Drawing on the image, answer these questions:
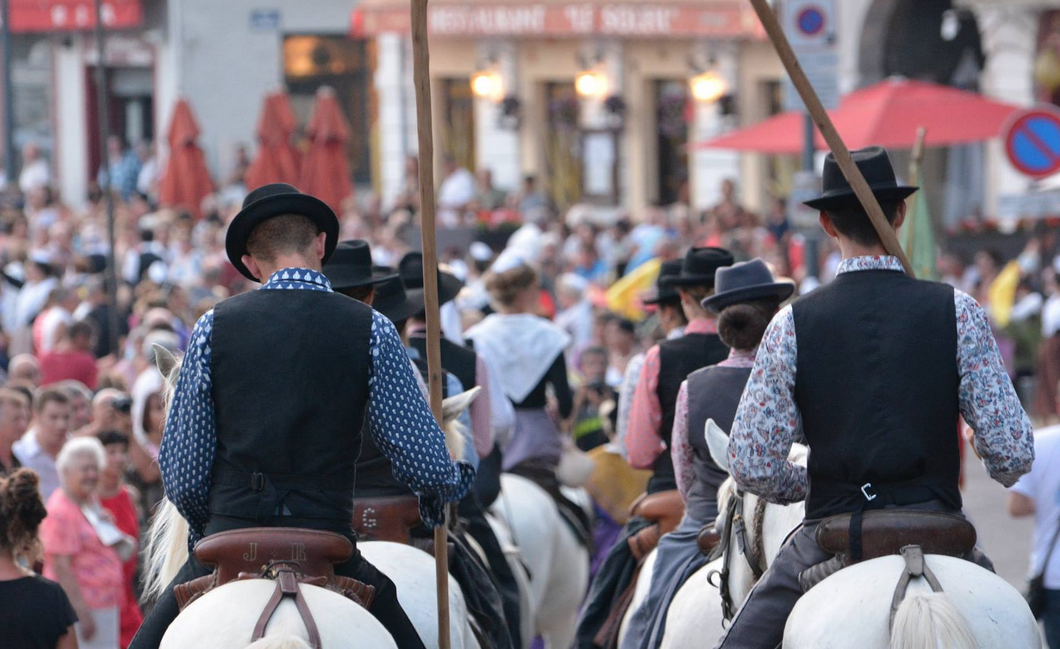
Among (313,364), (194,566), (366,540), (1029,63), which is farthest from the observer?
(1029,63)

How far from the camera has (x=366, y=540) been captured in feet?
21.4

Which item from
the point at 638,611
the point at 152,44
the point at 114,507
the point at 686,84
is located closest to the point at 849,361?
the point at 638,611

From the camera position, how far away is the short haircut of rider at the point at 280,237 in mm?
5094

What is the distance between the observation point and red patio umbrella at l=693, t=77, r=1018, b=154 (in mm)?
16281

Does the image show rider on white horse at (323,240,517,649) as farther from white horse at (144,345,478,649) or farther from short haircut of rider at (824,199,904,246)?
short haircut of rider at (824,199,904,246)

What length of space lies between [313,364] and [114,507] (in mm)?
4355

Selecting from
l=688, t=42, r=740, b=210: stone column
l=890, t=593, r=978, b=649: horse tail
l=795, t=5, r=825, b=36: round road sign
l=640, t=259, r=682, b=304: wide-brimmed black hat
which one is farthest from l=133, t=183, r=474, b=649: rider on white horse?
l=688, t=42, r=740, b=210: stone column

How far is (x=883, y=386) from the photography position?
4863 millimetres

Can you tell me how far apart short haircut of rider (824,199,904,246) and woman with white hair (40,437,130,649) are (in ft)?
13.6

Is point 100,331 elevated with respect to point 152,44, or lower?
lower

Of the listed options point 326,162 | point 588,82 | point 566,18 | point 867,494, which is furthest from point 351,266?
point 566,18

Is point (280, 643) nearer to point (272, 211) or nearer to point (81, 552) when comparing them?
point (272, 211)

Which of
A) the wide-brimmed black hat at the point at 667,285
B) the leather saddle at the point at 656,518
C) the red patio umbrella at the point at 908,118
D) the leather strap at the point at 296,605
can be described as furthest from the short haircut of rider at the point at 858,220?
the red patio umbrella at the point at 908,118

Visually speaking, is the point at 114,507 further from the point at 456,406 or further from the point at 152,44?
the point at 152,44
